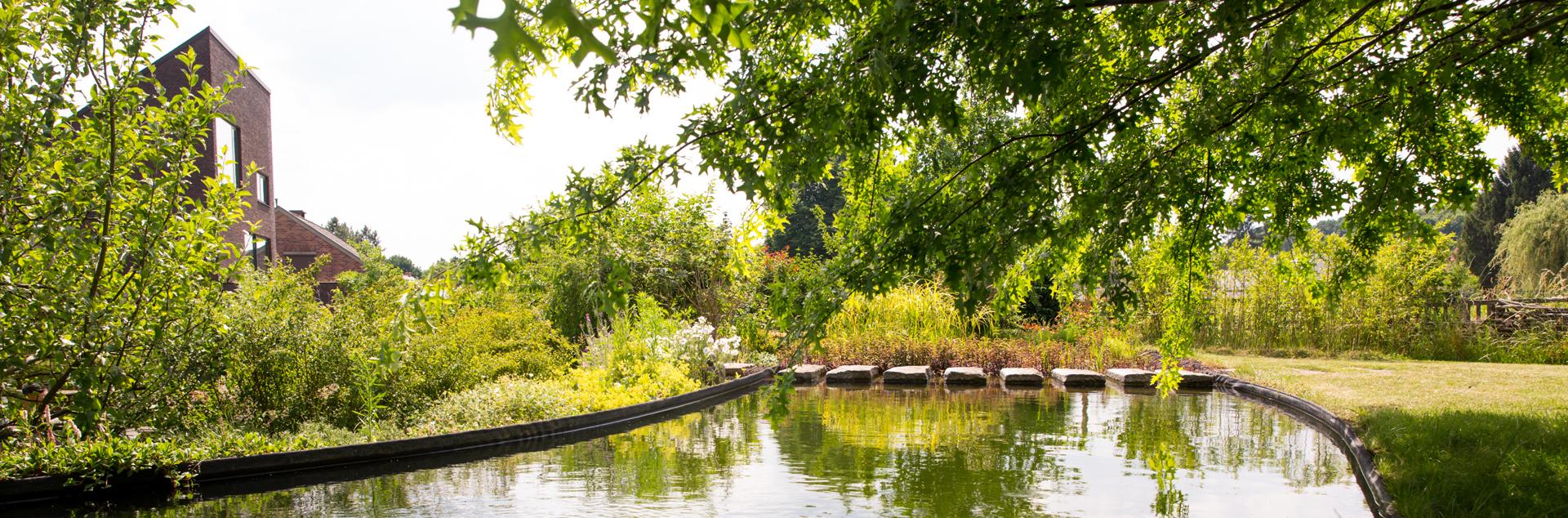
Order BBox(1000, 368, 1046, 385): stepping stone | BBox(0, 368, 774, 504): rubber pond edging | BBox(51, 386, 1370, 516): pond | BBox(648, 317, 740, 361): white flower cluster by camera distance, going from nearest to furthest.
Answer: BBox(51, 386, 1370, 516): pond
BBox(0, 368, 774, 504): rubber pond edging
BBox(648, 317, 740, 361): white flower cluster
BBox(1000, 368, 1046, 385): stepping stone

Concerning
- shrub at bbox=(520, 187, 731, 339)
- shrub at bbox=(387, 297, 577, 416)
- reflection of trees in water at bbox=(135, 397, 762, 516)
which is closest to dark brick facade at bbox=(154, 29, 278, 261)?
shrub at bbox=(520, 187, 731, 339)

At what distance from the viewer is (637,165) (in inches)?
165

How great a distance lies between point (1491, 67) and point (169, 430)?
9221 millimetres

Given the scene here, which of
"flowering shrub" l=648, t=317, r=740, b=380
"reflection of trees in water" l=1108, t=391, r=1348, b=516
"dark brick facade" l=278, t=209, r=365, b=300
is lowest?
"reflection of trees in water" l=1108, t=391, r=1348, b=516

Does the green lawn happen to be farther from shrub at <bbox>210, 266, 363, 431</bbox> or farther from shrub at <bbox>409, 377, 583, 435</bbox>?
shrub at <bbox>210, 266, 363, 431</bbox>

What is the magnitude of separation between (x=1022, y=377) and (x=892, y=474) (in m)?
7.24

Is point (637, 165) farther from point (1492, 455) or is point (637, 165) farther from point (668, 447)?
point (1492, 455)

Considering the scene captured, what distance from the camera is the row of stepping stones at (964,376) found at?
1312 centimetres

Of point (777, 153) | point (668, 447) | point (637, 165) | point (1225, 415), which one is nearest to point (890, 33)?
point (777, 153)

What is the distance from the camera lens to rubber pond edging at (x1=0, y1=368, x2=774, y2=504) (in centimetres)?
572

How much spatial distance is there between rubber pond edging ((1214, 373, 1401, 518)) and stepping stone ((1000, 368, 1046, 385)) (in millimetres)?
2330

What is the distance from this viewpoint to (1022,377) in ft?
43.7

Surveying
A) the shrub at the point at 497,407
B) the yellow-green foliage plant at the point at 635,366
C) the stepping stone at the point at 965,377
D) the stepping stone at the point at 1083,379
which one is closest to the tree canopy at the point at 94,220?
the shrub at the point at 497,407

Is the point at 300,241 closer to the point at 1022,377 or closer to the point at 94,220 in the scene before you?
the point at 1022,377
